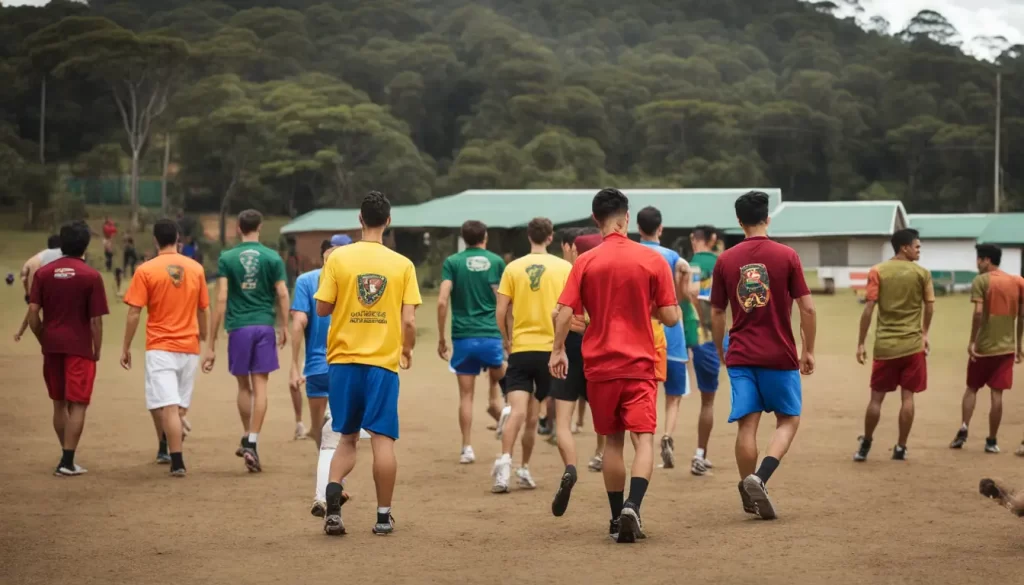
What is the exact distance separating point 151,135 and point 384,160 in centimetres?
1450

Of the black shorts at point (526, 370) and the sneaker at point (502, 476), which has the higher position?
the black shorts at point (526, 370)

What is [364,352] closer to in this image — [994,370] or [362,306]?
[362,306]

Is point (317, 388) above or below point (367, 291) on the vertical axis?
below

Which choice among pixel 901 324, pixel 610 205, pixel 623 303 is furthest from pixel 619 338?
pixel 901 324

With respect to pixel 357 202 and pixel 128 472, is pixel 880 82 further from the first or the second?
pixel 128 472

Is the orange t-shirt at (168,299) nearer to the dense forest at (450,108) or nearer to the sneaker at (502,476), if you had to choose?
the sneaker at (502,476)

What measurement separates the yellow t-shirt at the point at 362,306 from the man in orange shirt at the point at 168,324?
2891mm

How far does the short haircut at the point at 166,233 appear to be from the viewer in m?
9.34

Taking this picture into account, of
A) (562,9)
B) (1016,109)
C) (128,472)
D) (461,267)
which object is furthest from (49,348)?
(562,9)

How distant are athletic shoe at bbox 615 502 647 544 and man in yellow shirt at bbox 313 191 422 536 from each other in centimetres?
130

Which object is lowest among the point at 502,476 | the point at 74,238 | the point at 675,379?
the point at 502,476

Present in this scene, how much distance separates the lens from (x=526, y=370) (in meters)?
8.66

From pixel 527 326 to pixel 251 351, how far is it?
2.49 meters

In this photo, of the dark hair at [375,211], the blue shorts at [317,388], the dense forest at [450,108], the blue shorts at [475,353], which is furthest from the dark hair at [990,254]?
the dense forest at [450,108]
